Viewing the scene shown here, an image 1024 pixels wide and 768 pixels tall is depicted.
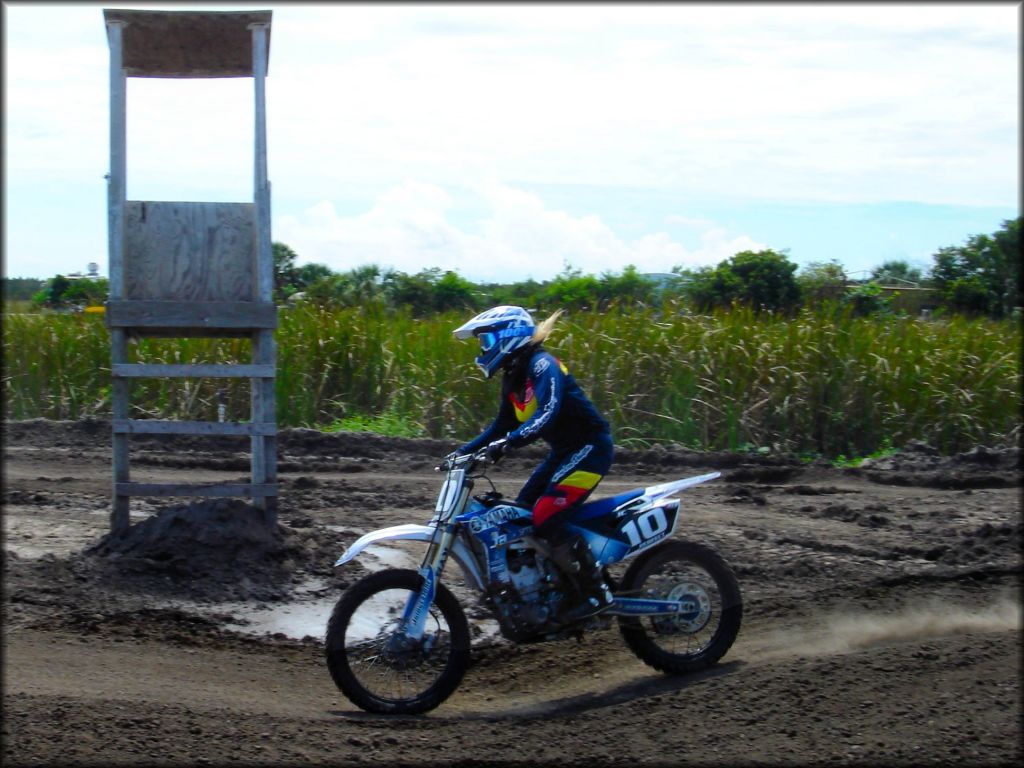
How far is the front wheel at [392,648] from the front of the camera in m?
5.97

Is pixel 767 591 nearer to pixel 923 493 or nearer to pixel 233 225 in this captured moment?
pixel 923 493

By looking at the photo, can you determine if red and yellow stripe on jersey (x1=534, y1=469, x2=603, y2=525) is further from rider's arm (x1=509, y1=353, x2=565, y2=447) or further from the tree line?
the tree line

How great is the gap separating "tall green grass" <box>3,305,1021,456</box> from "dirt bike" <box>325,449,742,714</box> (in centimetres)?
696

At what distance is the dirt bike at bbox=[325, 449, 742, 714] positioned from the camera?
6035 millimetres

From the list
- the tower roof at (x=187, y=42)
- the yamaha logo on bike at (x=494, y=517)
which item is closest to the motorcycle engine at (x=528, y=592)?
the yamaha logo on bike at (x=494, y=517)

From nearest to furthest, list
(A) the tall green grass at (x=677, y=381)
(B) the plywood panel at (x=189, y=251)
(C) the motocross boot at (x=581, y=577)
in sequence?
(C) the motocross boot at (x=581, y=577) < (B) the plywood panel at (x=189, y=251) < (A) the tall green grass at (x=677, y=381)

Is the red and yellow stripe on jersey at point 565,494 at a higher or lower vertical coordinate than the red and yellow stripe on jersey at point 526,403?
lower

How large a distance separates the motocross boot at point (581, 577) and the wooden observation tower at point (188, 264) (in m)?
3.09

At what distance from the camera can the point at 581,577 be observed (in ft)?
20.9

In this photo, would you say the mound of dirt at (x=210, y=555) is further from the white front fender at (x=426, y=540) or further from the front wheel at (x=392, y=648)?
the white front fender at (x=426, y=540)

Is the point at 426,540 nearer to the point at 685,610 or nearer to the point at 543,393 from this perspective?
the point at 543,393

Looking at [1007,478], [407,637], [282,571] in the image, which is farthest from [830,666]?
[1007,478]

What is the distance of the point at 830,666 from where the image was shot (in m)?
6.33

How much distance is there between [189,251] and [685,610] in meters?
4.61
